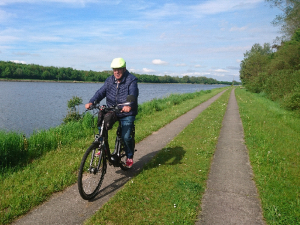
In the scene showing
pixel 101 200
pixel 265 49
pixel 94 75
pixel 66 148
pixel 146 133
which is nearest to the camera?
pixel 101 200

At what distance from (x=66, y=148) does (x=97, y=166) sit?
3176mm

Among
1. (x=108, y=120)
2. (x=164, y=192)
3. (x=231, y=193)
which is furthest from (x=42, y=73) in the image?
(x=231, y=193)

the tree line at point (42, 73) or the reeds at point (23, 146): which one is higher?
the tree line at point (42, 73)

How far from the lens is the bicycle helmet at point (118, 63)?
167 inches

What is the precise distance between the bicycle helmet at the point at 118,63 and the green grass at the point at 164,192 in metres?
2.34

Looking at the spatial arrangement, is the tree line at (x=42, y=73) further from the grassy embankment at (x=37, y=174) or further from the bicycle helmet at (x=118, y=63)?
the bicycle helmet at (x=118, y=63)

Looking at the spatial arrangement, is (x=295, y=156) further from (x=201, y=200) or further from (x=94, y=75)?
(x=94, y=75)

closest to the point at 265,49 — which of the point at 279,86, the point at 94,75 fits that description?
the point at 279,86

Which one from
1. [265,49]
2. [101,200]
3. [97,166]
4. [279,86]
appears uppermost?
[265,49]

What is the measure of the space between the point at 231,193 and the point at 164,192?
4.22ft

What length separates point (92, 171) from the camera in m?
3.81

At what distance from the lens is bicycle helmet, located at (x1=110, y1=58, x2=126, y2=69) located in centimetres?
423

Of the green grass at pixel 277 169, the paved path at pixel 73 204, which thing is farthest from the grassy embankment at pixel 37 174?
the green grass at pixel 277 169

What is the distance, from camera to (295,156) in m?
6.03
